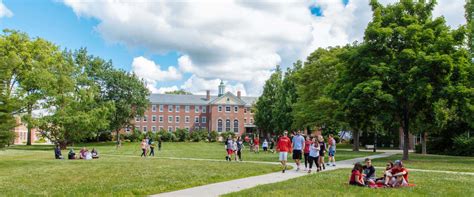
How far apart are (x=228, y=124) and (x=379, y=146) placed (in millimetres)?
46251

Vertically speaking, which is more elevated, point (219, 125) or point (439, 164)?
point (219, 125)

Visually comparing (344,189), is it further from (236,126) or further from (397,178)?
(236,126)

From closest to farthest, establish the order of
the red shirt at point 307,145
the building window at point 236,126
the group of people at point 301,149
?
the group of people at point 301,149 → the red shirt at point 307,145 → the building window at point 236,126

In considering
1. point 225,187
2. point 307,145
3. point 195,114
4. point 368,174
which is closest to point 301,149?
point 307,145

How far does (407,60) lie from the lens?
1047 inches

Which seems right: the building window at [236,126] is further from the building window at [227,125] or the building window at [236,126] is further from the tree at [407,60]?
the tree at [407,60]

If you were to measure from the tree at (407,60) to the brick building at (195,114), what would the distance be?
74.6 metres

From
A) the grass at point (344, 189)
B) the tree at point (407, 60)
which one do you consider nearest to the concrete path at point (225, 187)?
the grass at point (344, 189)

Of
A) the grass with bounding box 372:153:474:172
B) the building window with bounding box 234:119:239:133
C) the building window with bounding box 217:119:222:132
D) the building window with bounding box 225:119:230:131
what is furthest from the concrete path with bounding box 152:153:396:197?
the building window with bounding box 234:119:239:133

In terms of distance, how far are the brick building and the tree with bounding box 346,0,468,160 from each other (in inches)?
2937

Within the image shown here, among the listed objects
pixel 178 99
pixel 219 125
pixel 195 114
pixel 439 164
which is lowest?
pixel 439 164

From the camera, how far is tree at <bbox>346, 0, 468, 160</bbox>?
25453mm

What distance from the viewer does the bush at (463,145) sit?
1497 inches

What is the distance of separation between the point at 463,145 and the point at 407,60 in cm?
1664
